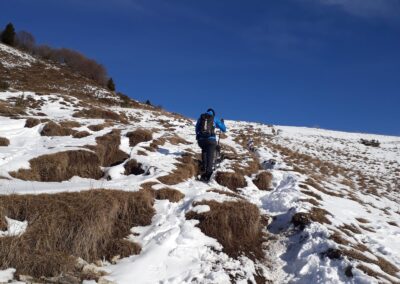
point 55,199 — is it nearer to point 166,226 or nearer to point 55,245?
point 55,245

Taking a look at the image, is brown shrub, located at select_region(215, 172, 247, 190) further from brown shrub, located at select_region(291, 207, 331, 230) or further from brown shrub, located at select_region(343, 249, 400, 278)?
brown shrub, located at select_region(343, 249, 400, 278)

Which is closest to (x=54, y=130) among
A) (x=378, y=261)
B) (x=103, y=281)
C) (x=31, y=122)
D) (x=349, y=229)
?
(x=31, y=122)

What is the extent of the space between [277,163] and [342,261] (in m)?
9.52

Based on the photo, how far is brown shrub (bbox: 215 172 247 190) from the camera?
13.1 metres

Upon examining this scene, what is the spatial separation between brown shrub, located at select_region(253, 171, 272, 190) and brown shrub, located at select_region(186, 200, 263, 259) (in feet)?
11.6

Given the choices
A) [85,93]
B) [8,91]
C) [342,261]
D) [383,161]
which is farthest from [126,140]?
[85,93]

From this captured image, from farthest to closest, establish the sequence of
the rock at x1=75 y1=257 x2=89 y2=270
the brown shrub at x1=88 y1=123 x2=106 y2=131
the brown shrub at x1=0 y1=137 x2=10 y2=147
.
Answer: the brown shrub at x1=88 y1=123 x2=106 y2=131 → the brown shrub at x1=0 y1=137 x2=10 y2=147 → the rock at x1=75 y1=257 x2=89 y2=270

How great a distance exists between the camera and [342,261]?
803 centimetres

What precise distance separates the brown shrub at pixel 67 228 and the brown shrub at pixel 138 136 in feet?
20.5

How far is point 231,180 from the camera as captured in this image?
1328cm

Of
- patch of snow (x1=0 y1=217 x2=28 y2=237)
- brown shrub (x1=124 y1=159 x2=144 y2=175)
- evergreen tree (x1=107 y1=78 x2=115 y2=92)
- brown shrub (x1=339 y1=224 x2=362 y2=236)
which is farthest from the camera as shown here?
evergreen tree (x1=107 y1=78 x2=115 y2=92)

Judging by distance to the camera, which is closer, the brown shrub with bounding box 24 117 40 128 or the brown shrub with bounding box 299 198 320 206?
the brown shrub with bounding box 299 198 320 206

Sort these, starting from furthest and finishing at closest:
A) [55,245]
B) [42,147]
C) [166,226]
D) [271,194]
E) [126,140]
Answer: [126,140], [42,147], [271,194], [166,226], [55,245]

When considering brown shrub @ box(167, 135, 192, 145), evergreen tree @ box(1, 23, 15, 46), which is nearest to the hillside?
brown shrub @ box(167, 135, 192, 145)
